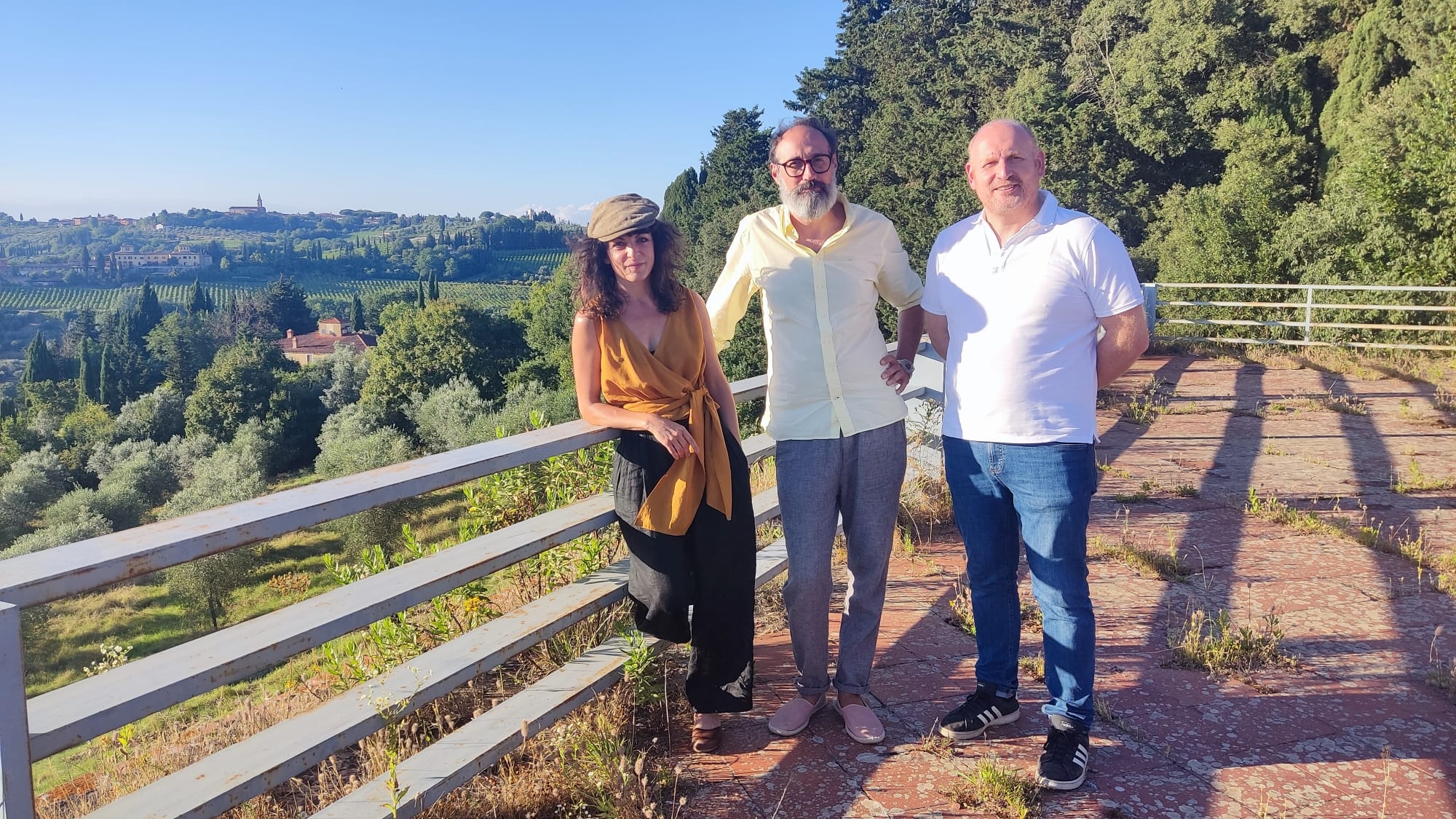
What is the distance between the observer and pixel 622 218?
107 inches

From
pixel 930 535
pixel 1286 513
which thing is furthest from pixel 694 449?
pixel 1286 513

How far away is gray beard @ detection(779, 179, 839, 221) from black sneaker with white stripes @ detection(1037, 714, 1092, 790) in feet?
5.26

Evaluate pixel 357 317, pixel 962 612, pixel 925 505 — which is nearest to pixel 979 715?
pixel 962 612

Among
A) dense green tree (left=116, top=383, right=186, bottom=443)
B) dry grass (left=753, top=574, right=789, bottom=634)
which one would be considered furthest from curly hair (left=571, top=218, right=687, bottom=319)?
dense green tree (left=116, top=383, right=186, bottom=443)

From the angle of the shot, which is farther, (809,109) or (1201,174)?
(809,109)

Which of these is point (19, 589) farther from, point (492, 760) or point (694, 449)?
point (694, 449)

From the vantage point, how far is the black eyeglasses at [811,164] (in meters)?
2.74

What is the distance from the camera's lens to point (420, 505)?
3503 cm

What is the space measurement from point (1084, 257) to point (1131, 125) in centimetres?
3068

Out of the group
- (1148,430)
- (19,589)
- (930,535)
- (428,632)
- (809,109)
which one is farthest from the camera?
(809,109)

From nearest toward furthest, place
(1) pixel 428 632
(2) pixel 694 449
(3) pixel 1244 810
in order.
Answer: (3) pixel 1244 810 < (2) pixel 694 449 < (1) pixel 428 632

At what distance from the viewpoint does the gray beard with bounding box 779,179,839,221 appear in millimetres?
2746

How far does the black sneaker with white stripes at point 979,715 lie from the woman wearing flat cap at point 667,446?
659 millimetres

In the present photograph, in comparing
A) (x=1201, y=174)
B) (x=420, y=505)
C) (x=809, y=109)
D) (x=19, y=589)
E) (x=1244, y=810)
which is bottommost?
(x=420, y=505)
